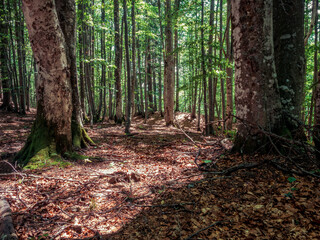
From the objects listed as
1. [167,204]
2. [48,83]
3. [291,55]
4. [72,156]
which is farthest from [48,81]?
Answer: [291,55]

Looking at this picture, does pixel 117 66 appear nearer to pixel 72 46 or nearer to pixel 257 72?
pixel 72 46

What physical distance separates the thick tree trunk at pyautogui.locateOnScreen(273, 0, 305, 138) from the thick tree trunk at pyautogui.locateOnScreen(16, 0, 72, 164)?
5050mm

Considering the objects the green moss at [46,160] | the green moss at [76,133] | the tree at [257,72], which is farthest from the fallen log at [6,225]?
the tree at [257,72]

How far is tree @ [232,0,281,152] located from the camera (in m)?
3.51

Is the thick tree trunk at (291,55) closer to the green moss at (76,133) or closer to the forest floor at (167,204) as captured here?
the forest floor at (167,204)

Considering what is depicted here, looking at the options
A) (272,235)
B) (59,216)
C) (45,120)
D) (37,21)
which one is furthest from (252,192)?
(37,21)

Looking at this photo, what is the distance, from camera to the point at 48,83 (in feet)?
14.4

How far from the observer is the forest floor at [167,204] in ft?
6.90

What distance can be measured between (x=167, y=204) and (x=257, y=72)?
116 inches

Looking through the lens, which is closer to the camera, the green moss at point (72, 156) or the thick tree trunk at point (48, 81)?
the thick tree trunk at point (48, 81)

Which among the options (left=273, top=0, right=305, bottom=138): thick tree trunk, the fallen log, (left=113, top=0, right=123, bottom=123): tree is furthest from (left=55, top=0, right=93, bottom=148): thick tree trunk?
(left=113, top=0, right=123, bottom=123): tree

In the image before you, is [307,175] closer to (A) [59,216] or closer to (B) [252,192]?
(B) [252,192]

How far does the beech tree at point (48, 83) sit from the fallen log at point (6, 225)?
7.43ft

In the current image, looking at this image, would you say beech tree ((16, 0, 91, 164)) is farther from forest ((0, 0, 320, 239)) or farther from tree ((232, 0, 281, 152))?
tree ((232, 0, 281, 152))
